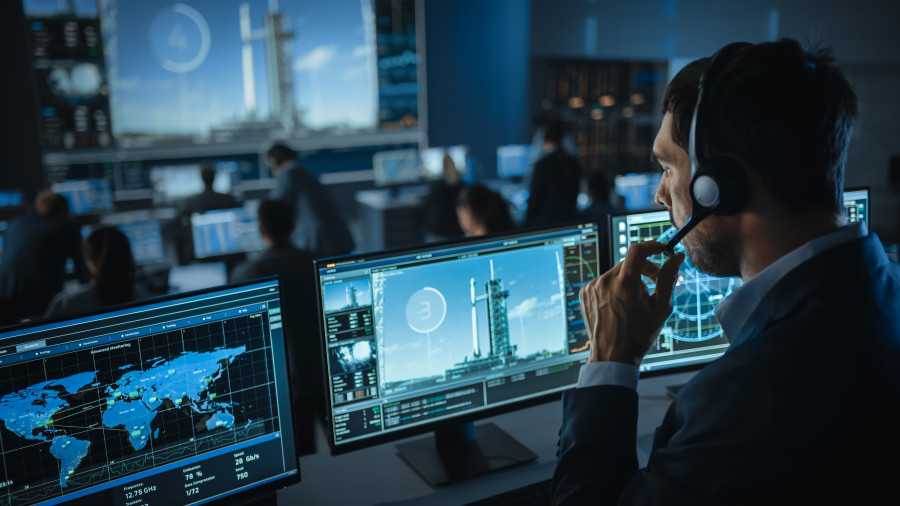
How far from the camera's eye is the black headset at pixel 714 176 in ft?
2.76

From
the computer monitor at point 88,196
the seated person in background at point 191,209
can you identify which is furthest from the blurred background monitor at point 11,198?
the seated person in background at point 191,209

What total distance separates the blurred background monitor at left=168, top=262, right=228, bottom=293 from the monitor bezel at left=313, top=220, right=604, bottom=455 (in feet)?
11.0

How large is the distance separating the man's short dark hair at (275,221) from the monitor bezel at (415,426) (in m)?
1.58

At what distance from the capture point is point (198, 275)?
15.1 ft

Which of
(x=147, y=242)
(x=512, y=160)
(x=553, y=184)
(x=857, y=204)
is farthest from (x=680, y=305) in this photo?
(x=512, y=160)

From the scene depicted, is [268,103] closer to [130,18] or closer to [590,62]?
[130,18]

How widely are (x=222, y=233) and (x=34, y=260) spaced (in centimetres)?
109

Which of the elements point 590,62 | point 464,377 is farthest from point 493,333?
point 590,62

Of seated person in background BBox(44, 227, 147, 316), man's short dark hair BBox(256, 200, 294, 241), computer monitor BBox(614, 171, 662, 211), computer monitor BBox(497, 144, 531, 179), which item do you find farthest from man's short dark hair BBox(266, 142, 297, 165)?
computer monitor BBox(497, 144, 531, 179)

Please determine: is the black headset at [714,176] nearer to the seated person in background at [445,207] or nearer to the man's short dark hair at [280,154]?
the man's short dark hair at [280,154]

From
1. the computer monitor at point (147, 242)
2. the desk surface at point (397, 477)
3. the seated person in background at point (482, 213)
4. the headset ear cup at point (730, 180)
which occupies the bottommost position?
the desk surface at point (397, 477)

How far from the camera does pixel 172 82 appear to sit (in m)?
5.99

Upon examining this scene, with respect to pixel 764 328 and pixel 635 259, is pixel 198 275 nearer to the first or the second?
pixel 635 259

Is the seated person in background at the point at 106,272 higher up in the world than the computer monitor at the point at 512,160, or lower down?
lower down
